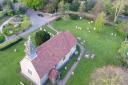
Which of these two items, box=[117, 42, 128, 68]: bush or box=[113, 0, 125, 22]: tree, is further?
box=[113, 0, 125, 22]: tree

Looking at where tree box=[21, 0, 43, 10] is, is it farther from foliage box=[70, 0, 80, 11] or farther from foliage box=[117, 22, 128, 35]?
foliage box=[117, 22, 128, 35]

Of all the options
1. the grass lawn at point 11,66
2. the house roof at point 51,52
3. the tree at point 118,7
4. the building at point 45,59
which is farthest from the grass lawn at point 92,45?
the grass lawn at point 11,66

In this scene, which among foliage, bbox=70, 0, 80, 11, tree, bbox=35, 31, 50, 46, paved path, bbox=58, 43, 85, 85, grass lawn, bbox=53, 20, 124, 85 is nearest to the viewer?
paved path, bbox=58, 43, 85, 85

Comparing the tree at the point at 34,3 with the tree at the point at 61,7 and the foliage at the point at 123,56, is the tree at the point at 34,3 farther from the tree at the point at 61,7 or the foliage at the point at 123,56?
the foliage at the point at 123,56

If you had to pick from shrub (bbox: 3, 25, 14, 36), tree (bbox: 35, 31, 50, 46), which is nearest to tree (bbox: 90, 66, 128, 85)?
tree (bbox: 35, 31, 50, 46)

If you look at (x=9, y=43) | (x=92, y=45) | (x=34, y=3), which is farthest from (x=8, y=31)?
(x=92, y=45)
